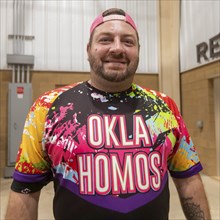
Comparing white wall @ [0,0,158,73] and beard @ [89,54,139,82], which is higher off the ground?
white wall @ [0,0,158,73]

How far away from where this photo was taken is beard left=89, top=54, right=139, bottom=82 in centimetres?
104

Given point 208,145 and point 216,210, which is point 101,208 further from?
point 208,145

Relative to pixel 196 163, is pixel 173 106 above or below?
above

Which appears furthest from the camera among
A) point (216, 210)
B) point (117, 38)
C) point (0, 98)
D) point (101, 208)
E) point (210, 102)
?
point (0, 98)

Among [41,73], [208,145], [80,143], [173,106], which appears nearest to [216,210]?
[208,145]

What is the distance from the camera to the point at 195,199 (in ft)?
3.63

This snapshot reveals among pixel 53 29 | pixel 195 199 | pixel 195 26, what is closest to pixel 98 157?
pixel 195 199

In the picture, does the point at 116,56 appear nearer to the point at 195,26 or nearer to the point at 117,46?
the point at 117,46

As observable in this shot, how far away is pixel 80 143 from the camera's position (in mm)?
972

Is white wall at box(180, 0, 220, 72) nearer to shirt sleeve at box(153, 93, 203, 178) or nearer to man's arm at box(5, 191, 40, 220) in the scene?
shirt sleeve at box(153, 93, 203, 178)

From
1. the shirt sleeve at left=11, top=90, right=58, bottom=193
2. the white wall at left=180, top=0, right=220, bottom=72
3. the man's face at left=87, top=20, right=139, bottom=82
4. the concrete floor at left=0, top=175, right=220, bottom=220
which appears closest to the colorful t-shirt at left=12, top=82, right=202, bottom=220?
the shirt sleeve at left=11, top=90, right=58, bottom=193

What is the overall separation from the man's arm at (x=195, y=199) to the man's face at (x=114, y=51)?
1.69 feet

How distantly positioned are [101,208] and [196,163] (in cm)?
45

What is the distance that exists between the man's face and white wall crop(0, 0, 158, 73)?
190 inches
